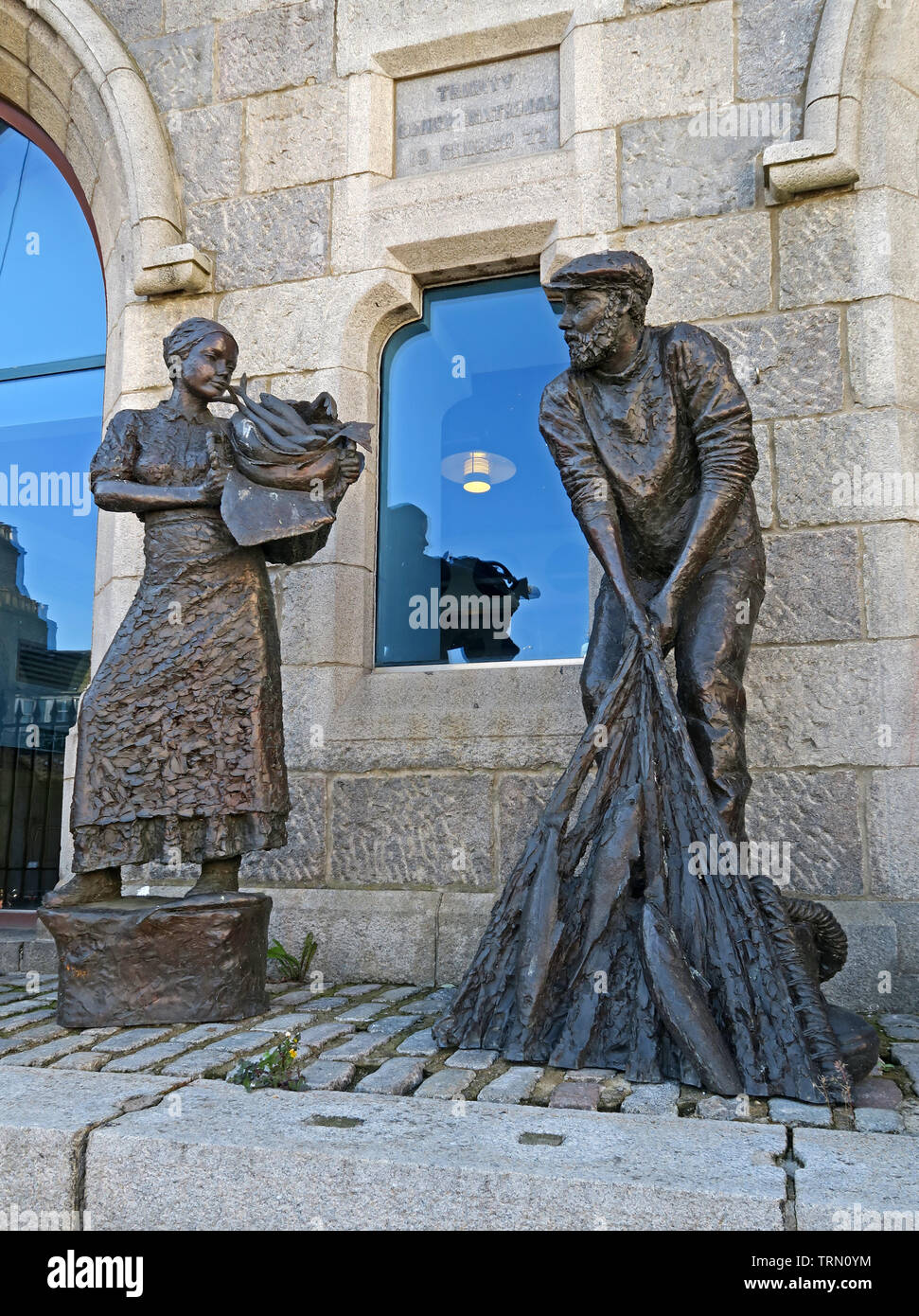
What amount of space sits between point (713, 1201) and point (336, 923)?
2.68 m

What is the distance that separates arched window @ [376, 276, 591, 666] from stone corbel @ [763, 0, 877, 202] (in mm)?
1210

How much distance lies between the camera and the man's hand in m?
3.11

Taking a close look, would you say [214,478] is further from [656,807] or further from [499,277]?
[499,277]

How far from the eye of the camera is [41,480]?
5785mm

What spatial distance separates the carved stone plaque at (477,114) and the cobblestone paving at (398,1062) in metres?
3.74

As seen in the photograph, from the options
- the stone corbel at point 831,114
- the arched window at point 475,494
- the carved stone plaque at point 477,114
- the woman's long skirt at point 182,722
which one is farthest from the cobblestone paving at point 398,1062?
the carved stone plaque at point 477,114

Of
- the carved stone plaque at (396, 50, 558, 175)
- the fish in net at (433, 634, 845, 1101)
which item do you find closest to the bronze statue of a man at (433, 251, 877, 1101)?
the fish in net at (433, 634, 845, 1101)

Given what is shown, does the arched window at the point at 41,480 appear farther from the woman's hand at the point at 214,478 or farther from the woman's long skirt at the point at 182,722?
the woman's hand at the point at 214,478

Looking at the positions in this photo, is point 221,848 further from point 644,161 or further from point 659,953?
point 644,161

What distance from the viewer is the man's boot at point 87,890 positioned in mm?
3344

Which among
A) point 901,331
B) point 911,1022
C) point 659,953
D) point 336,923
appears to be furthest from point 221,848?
point 901,331

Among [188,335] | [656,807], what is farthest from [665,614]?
[188,335]

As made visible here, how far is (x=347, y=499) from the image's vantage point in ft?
15.7

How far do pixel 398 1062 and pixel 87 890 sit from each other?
1.25 metres
